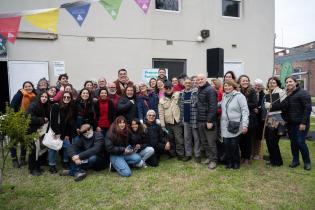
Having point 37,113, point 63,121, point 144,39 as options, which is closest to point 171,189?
point 63,121

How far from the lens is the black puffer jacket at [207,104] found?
17.9 ft

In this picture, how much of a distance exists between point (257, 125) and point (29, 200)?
4.15 metres

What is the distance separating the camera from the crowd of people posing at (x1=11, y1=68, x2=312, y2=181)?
5.35 meters

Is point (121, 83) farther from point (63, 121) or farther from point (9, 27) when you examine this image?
point (9, 27)

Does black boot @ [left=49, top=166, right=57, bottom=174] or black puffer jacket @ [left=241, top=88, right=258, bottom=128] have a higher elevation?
black puffer jacket @ [left=241, top=88, right=258, bottom=128]

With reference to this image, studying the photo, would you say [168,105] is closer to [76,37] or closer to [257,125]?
[257,125]

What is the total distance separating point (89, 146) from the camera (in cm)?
542

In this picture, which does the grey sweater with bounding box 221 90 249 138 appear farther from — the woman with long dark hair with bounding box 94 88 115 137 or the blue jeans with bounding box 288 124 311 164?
the woman with long dark hair with bounding box 94 88 115 137

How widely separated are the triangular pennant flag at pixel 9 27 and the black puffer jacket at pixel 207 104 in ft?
12.0

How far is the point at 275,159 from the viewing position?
18.8 ft

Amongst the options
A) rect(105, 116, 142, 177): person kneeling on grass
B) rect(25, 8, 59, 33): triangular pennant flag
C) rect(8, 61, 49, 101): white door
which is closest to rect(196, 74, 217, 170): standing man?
rect(105, 116, 142, 177): person kneeling on grass

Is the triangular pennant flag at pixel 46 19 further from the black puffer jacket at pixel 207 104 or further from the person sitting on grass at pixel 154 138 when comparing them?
the black puffer jacket at pixel 207 104

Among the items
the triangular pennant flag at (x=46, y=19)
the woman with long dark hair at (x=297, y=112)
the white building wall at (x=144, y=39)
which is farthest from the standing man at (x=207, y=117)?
the white building wall at (x=144, y=39)

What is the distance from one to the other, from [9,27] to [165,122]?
11.6 ft
